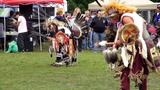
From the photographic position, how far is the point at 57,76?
523 inches

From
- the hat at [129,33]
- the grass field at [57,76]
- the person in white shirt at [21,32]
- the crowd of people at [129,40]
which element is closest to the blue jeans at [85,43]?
the person in white shirt at [21,32]

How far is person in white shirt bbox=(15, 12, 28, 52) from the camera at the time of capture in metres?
22.8

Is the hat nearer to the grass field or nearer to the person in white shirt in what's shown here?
the grass field

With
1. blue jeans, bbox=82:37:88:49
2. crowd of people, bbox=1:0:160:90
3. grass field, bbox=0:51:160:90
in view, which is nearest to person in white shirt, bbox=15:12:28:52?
blue jeans, bbox=82:37:88:49

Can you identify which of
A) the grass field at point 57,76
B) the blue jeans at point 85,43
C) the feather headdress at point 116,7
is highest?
the feather headdress at point 116,7

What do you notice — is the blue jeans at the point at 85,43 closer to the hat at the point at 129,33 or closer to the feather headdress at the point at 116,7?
the feather headdress at the point at 116,7

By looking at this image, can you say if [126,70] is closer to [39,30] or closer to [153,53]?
[153,53]

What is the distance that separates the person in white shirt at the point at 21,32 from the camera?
897 inches

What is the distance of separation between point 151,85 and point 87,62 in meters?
5.82

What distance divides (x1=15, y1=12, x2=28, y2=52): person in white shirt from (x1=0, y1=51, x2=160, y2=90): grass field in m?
5.09

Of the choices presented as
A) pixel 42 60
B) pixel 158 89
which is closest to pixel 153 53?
pixel 158 89

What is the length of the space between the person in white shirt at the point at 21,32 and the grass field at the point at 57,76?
5.09 meters

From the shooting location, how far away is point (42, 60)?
59.7ft

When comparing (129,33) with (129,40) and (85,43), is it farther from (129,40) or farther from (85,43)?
(85,43)
